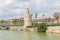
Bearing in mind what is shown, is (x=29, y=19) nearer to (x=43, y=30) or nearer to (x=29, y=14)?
(x=29, y=14)

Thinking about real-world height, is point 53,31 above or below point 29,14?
below

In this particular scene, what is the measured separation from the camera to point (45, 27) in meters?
36.9

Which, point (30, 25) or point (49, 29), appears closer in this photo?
point (49, 29)

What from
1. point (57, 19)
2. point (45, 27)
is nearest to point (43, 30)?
point (45, 27)

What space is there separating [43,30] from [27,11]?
10.0m

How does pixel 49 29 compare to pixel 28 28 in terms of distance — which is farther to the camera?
pixel 28 28

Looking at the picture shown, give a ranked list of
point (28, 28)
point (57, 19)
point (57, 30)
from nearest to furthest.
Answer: point (57, 30) → point (28, 28) → point (57, 19)

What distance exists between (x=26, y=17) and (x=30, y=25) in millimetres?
1889

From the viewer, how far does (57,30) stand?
3522cm

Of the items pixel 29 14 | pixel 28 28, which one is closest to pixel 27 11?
pixel 29 14

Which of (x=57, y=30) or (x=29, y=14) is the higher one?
(x=29, y=14)

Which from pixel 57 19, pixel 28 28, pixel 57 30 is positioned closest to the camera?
pixel 57 30

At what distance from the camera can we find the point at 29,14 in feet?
150

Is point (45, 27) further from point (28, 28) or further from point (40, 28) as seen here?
point (28, 28)
